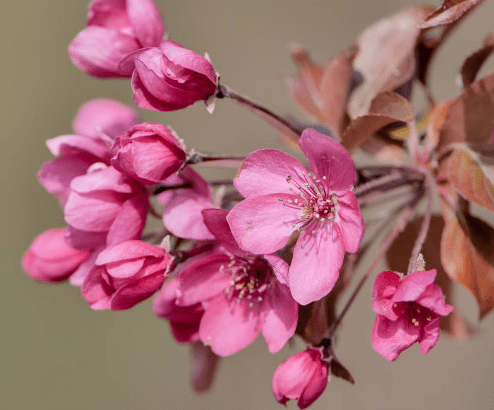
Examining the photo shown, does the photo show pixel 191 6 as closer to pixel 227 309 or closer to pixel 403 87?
pixel 403 87

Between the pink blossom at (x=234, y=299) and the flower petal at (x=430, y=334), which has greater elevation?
the pink blossom at (x=234, y=299)

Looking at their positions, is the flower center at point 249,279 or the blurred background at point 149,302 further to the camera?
the blurred background at point 149,302

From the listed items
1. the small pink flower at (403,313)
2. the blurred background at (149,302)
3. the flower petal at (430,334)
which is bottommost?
the blurred background at (149,302)

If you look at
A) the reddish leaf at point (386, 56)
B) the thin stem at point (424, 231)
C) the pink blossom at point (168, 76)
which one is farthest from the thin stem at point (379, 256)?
the pink blossom at point (168, 76)

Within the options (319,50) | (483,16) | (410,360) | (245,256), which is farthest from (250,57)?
(245,256)

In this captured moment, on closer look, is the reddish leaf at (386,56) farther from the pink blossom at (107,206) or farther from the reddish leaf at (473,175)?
the pink blossom at (107,206)

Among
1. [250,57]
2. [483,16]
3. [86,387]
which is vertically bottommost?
[86,387]

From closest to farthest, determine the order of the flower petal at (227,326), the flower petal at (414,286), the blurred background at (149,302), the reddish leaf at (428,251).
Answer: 1. the flower petal at (414,286)
2. the flower petal at (227,326)
3. the reddish leaf at (428,251)
4. the blurred background at (149,302)
